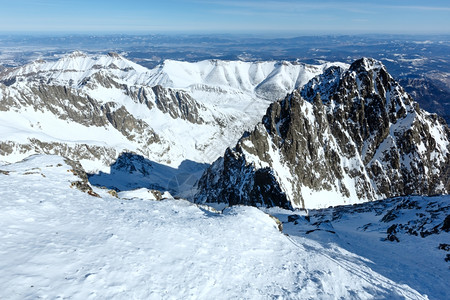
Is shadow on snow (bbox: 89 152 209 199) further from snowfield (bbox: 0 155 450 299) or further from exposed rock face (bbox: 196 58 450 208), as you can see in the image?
snowfield (bbox: 0 155 450 299)

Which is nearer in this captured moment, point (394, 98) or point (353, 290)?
point (353, 290)

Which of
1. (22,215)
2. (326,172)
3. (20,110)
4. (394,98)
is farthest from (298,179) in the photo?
(20,110)

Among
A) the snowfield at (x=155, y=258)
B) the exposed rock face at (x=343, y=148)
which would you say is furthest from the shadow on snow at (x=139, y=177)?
the snowfield at (x=155, y=258)

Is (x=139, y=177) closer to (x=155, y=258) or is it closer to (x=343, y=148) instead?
(x=343, y=148)

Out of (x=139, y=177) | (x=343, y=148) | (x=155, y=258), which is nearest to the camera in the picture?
(x=155, y=258)

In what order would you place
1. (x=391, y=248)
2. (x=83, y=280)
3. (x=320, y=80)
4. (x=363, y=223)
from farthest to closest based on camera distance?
(x=320, y=80) < (x=363, y=223) < (x=391, y=248) < (x=83, y=280)

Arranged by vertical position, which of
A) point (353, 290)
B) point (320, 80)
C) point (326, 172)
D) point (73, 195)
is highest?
point (320, 80)

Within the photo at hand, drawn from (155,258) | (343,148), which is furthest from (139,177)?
(155,258)

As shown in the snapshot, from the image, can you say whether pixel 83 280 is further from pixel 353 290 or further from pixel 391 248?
pixel 391 248
